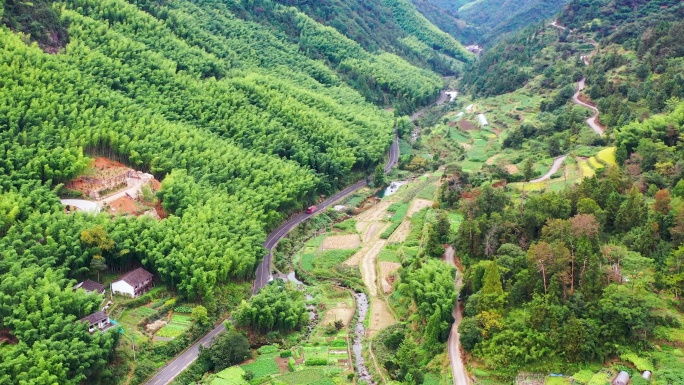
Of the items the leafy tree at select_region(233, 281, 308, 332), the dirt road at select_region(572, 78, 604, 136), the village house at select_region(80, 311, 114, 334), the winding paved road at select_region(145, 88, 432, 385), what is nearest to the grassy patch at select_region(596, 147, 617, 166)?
the dirt road at select_region(572, 78, 604, 136)

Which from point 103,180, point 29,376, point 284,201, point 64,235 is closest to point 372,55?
point 284,201

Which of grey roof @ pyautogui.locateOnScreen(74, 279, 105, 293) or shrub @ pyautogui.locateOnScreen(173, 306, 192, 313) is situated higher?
grey roof @ pyautogui.locateOnScreen(74, 279, 105, 293)

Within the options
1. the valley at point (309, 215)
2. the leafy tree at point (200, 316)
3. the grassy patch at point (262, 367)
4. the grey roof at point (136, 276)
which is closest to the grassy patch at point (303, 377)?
the valley at point (309, 215)

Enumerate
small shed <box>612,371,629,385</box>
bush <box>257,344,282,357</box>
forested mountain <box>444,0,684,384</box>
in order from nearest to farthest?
small shed <box>612,371,629,385</box> → forested mountain <box>444,0,684,384</box> → bush <box>257,344,282,357</box>

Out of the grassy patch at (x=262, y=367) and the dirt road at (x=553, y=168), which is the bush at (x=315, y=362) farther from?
the dirt road at (x=553, y=168)

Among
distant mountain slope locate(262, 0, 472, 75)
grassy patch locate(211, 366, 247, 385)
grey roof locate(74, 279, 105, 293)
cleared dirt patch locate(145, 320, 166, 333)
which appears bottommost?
grassy patch locate(211, 366, 247, 385)

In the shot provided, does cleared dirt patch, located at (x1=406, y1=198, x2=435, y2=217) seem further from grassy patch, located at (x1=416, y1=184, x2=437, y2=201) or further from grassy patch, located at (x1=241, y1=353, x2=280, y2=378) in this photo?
grassy patch, located at (x1=241, y1=353, x2=280, y2=378)
